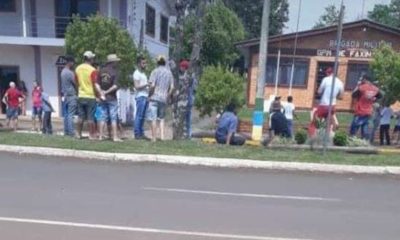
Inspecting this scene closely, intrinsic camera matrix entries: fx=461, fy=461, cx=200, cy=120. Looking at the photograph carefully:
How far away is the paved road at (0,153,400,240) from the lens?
479cm

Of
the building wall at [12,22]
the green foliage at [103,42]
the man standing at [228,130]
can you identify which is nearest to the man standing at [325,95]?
the man standing at [228,130]

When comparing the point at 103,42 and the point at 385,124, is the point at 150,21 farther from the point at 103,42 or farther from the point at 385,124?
the point at 385,124

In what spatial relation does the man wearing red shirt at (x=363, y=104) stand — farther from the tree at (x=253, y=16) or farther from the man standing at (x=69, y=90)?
the tree at (x=253, y=16)

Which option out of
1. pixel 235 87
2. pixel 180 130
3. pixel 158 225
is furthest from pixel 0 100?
pixel 158 225

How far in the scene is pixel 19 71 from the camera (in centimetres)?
2095

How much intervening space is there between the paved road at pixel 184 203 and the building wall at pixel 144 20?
13808 millimetres

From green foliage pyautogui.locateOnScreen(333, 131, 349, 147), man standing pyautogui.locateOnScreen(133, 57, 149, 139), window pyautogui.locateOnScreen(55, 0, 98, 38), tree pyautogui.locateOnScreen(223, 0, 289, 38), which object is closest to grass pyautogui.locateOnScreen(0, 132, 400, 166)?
man standing pyautogui.locateOnScreen(133, 57, 149, 139)

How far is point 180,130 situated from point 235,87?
7784 mm

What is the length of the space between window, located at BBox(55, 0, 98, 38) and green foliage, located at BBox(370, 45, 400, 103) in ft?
40.1

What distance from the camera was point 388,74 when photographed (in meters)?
14.8

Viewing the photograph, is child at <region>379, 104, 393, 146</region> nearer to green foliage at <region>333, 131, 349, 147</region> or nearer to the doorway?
green foliage at <region>333, 131, 349, 147</region>

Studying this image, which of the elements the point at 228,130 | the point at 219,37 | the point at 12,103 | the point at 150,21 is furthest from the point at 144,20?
the point at 219,37

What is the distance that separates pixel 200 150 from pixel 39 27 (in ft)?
46.3

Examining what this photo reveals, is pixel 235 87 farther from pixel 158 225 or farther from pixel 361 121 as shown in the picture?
pixel 158 225
